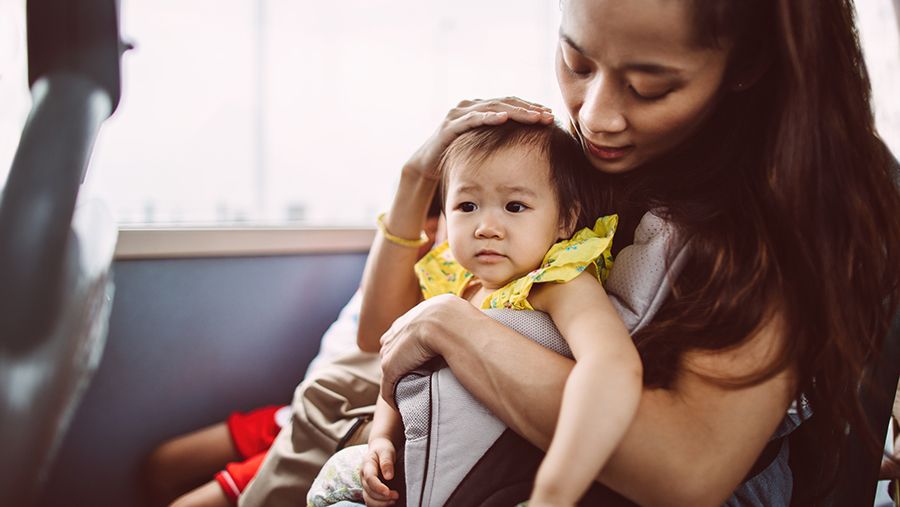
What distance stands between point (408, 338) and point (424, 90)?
1.46 meters

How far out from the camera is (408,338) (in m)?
0.79

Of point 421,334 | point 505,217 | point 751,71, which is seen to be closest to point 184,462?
point 421,334

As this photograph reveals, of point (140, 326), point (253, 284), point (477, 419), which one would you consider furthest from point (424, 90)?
point (477, 419)

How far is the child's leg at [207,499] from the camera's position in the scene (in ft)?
3.94

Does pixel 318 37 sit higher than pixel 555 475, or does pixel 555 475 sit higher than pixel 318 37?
pixel 318 37

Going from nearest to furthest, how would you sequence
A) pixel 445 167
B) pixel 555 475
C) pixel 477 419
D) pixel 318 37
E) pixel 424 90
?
pixel 555 475, pixel 477 419, pixel 445 167, pixel 318 37, pixel 424 90

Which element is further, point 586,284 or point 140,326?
point 140,326

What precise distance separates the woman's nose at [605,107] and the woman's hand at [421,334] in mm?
278

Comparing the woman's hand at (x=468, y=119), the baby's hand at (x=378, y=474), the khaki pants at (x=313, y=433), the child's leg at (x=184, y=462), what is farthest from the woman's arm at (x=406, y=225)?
the child's leg at (x=184, y=462)

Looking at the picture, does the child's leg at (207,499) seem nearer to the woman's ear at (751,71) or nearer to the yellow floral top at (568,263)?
the yellow floral top at (568,263)

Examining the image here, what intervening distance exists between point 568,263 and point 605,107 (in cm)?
20

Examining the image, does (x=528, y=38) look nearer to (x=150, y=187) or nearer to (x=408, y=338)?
(x=150, y=187)

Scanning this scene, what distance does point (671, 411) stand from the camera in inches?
27.3

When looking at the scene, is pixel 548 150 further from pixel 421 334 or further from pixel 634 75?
pixel 421 334
